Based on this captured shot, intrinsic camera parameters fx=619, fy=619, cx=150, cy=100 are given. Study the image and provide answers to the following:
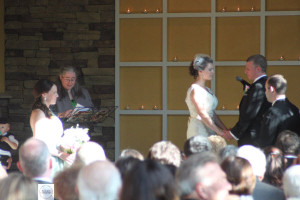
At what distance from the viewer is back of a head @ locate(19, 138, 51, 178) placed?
154 inches

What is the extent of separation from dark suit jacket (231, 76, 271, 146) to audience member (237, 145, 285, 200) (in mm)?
1697

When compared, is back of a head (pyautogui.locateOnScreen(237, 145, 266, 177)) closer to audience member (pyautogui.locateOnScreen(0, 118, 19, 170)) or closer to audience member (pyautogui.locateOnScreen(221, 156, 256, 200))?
audience member (pyautogui.locateOnScreen(221, 156, 256, 200))

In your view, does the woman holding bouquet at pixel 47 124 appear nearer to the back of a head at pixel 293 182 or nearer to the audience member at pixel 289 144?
the audience member at pixel 289 144

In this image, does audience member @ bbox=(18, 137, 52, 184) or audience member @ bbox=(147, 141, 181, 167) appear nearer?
audience member @ bbox=(18, 137, 52, 184)

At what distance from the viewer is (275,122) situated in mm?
5527

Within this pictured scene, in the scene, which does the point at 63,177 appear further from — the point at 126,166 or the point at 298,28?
the point at 298,28

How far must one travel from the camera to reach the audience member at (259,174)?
3.92m

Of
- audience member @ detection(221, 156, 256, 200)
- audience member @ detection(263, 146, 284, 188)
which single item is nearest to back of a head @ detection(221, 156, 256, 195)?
audience member @ detection(221, 156, 256, 200)

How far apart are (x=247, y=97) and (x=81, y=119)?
5.35ft

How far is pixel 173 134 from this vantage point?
25.2 feet

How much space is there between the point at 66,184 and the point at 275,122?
256 cm

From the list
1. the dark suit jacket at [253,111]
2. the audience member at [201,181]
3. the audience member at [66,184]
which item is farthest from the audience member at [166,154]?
the dark suit jacket at [253,111]

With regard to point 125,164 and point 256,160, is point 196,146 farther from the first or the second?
point 125,164

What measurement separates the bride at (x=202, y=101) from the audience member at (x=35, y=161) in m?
2.57
